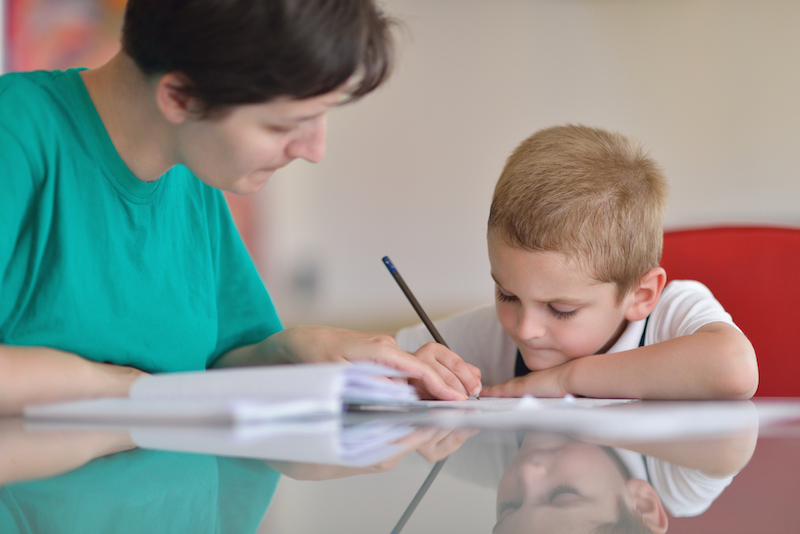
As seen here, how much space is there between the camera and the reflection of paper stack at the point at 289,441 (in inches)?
14.3

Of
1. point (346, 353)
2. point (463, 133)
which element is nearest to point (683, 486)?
point (346, 353)

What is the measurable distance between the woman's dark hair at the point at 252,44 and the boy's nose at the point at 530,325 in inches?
16.6

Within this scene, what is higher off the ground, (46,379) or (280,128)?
(280,128)

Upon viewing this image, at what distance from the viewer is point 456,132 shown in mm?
3121

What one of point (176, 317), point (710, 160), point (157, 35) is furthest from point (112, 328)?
point (710, 160)

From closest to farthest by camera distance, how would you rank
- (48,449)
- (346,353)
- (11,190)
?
(48,449) → (11,190) → (346,353)

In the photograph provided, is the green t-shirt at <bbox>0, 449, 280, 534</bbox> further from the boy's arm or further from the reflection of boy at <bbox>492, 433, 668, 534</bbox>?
the boy's arm

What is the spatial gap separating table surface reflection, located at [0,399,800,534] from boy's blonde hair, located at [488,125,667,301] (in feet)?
1.38

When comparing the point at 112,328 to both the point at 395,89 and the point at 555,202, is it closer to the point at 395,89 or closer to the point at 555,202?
the point at 555,202

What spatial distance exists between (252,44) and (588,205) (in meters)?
0.52

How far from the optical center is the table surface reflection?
26cm

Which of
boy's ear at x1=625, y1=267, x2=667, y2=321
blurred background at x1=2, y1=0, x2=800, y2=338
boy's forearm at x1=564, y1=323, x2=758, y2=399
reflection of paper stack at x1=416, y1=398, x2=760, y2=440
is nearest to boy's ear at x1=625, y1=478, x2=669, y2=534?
reflection of paper stack at x1=416, y1=398, x2=760, y2=440

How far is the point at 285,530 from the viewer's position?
25 centimetres

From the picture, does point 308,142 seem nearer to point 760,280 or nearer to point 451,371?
point 451,371
